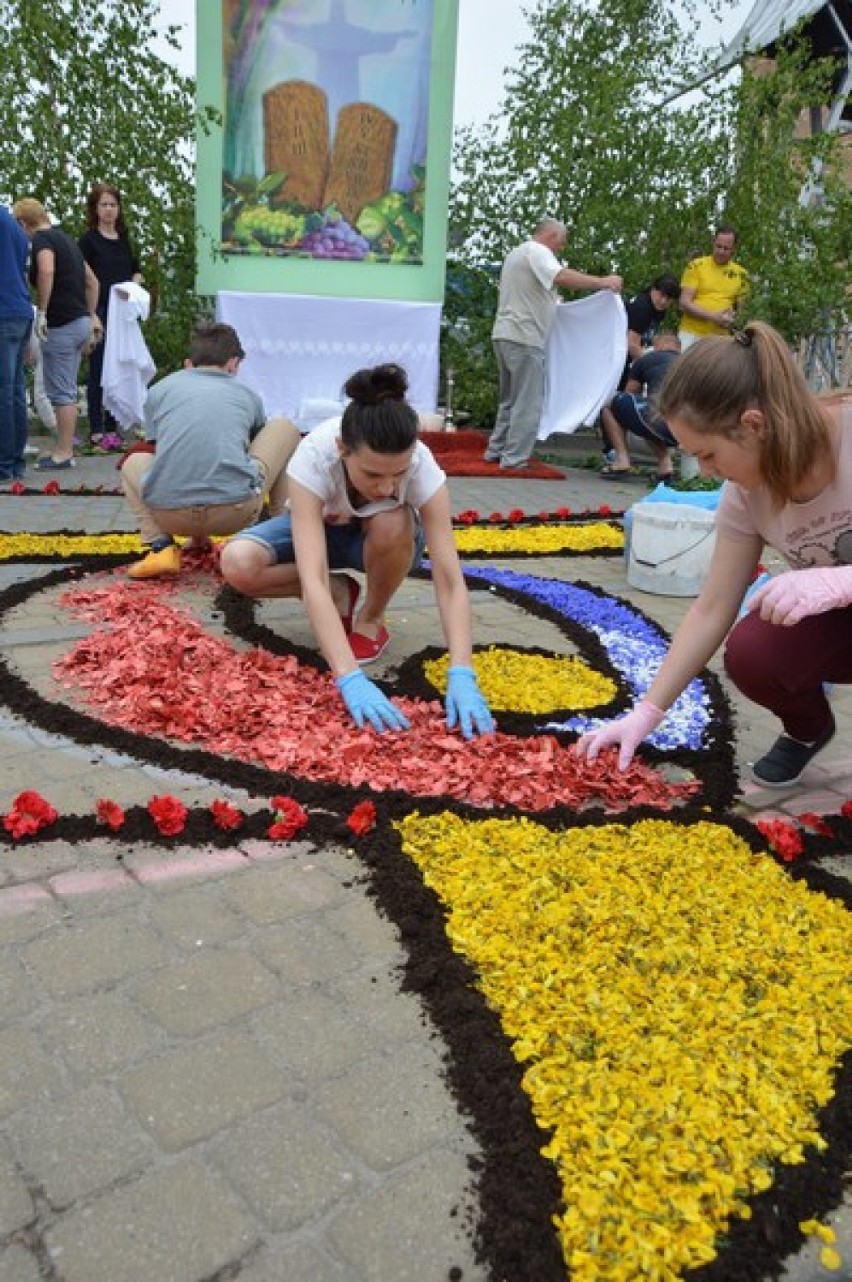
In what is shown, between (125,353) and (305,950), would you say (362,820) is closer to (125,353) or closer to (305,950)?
(305,950)

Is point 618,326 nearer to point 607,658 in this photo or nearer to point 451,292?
point 451,292

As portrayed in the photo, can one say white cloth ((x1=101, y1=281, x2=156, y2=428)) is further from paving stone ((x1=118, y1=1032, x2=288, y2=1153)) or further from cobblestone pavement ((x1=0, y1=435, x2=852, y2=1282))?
paving stone ((x1=118, y1=1032, x2=288, y2=1153))

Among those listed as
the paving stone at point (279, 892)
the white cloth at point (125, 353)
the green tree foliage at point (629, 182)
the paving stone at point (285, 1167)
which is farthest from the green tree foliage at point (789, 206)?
the paving stone at point (285, 1167)

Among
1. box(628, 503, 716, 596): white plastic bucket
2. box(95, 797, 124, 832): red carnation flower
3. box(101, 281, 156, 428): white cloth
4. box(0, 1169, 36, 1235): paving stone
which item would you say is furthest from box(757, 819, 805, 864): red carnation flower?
box(101, 281, 156, 428): white cloth

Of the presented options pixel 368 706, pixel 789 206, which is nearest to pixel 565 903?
pixel 368 706

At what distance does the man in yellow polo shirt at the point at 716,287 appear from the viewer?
9.62 metres

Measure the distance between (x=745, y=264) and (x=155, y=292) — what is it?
6.03 metres

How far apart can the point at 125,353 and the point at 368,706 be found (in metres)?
6.63

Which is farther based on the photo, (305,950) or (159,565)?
(159,565)

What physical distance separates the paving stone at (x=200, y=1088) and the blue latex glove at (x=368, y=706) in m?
1.41

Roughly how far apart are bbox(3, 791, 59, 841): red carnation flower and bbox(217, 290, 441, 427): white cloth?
7752 millimetres

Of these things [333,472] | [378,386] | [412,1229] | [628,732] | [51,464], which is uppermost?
[378,386]

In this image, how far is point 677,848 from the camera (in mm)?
2707

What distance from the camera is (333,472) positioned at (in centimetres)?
362
